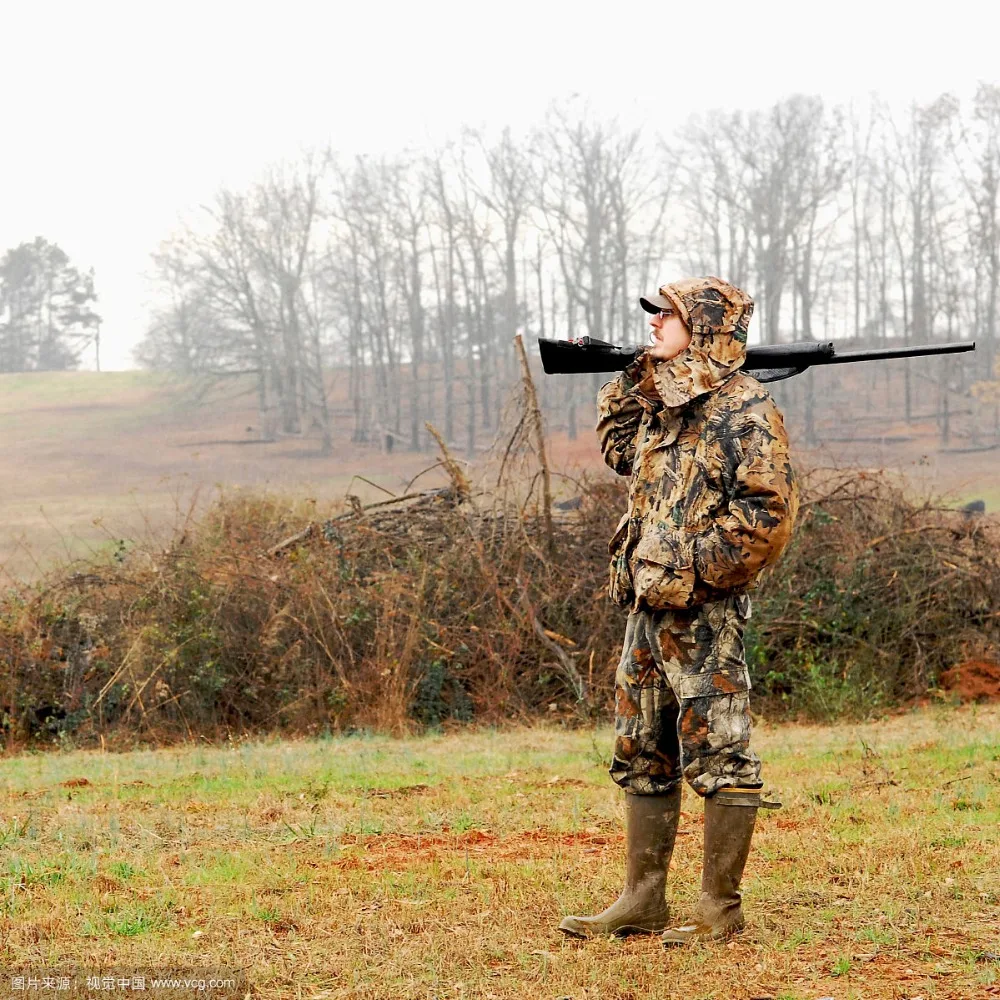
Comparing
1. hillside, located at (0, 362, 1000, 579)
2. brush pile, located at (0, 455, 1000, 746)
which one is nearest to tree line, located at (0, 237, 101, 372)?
hillside, located at (0, 362, 1000, 579)

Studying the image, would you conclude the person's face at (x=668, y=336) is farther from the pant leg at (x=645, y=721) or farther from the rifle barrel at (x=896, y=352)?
the pant leg at (x=645, y=721)

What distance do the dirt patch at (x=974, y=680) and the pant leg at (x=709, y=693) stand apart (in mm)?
8689

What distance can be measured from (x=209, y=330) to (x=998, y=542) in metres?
47.4

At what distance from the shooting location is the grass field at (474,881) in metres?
4.01

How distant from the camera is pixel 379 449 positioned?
5262 centimetres

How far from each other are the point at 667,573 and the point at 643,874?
106 centimetres

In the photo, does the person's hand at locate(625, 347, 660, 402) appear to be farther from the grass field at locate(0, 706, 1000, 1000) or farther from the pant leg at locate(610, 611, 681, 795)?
the grass field at locate(0, 706, 1000, 1000)

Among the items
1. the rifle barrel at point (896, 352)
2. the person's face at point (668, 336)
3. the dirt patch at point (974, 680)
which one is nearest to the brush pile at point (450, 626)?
the dirt patch at point (974, 680)

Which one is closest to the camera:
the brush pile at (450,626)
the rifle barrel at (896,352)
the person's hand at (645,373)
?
the person's hand at (645,373)

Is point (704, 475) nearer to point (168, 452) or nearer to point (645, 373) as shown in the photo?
point (645, 373)

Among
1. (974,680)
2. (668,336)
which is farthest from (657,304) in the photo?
(974,680)

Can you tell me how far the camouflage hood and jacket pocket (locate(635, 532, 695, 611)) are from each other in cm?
47

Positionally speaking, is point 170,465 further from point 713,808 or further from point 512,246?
point 713,808

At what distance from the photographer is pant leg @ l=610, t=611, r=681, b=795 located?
4.32 metres
